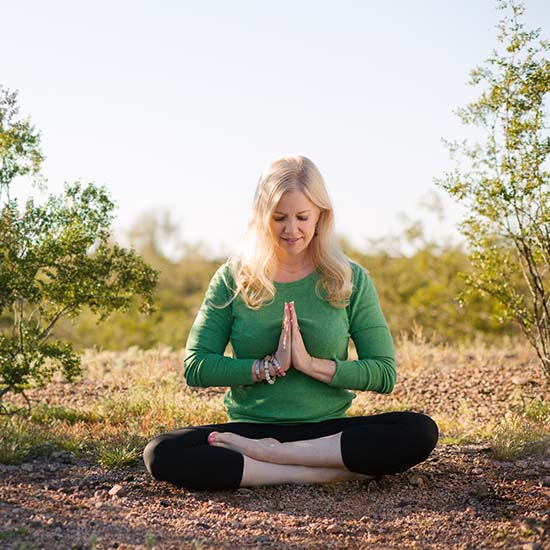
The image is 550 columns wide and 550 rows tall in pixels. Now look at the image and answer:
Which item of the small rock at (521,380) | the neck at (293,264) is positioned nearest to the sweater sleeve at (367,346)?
the neck at (293,264)

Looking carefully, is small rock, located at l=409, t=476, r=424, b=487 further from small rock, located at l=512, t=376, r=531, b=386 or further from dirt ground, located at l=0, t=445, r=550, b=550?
small rock, located at l=512, t=376, r=531, b=386

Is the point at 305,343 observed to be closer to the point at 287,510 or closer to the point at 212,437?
the point at 212,437

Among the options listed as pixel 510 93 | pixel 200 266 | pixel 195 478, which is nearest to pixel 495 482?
pixel 195 478

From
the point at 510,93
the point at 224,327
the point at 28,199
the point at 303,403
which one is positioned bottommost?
the point at 303,403

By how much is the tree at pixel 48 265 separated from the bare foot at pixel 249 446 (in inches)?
58.4

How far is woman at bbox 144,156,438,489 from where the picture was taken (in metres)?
4.04

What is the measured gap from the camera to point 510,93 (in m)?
5.90

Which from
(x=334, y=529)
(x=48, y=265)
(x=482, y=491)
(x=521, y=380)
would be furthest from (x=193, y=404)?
(x=521, y=380)

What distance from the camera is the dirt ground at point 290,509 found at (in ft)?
10.8

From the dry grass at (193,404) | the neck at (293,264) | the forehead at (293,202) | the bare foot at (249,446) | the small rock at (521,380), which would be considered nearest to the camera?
the bare foot at (249,446)

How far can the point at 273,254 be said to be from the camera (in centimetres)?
437

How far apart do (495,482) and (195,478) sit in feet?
4.70

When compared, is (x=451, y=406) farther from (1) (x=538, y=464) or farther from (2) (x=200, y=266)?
(2) (x=200, y=266)

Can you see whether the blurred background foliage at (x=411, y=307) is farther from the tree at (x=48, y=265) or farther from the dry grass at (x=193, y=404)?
the tree at (x=48, y=265)
